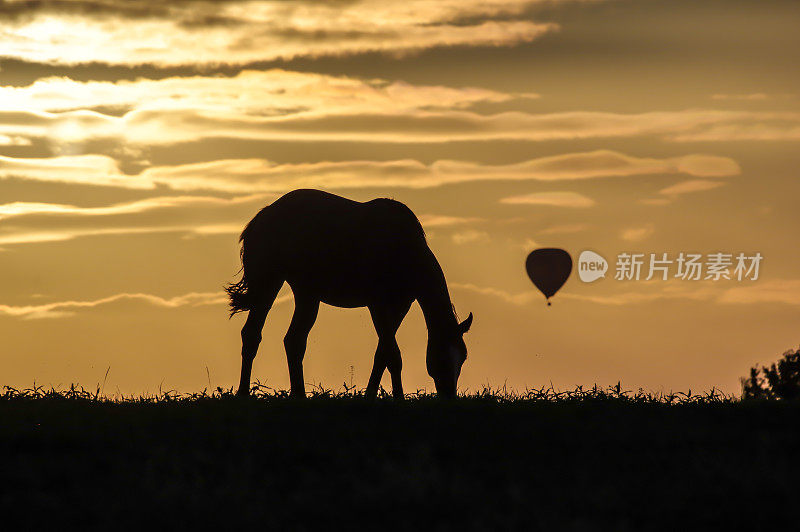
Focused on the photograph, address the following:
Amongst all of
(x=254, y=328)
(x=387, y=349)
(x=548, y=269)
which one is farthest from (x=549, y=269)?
(x=387, y=349)

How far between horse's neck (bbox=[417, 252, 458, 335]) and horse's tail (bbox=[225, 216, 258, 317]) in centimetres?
336

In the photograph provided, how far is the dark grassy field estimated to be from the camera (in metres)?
9.58

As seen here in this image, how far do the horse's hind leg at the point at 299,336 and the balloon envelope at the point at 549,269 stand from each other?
13943 mm

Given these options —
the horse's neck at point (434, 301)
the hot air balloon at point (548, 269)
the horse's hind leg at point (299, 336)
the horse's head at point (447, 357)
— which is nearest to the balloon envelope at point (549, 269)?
the hot air balloon at point (548, 269)

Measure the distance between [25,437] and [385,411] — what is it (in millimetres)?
4618

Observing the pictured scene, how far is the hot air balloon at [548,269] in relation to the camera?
30.5m

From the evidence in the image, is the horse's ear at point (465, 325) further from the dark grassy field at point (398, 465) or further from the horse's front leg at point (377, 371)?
the dark grassy field at point (398, 465)

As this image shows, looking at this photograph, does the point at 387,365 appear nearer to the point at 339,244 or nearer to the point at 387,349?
the point at 387,349

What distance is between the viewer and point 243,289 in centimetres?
1869

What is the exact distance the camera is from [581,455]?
11.7 meters

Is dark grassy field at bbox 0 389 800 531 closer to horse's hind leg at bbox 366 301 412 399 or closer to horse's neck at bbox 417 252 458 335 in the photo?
horse's hind leg at bbox 366 301 412 399

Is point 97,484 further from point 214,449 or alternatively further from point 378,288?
point 378,288

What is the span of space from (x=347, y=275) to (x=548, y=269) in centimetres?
1416

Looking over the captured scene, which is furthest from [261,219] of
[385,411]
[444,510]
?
[444,510]
